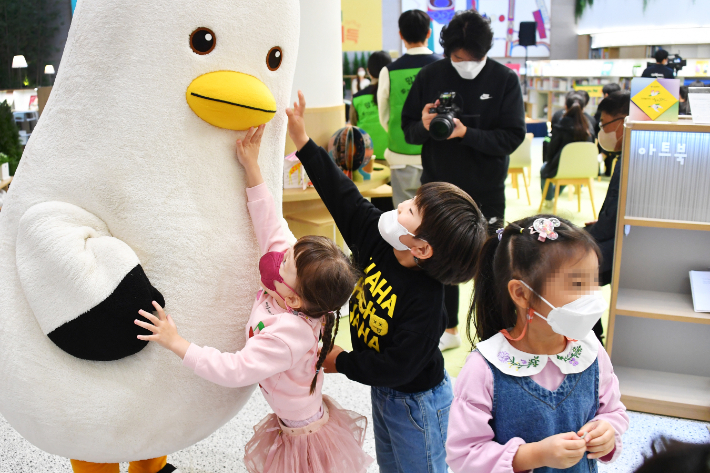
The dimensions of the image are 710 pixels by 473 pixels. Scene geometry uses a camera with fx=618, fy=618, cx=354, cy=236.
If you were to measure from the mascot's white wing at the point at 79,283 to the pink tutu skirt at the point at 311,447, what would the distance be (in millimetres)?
411

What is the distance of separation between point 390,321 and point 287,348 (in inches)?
10.9

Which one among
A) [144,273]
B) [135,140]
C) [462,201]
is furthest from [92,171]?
[462,201]

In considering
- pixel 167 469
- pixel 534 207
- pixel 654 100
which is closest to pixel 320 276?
pixel 167 469

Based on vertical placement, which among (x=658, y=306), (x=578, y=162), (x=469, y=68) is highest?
(x=469, y=68)

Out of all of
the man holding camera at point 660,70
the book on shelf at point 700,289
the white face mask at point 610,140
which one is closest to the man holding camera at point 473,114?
the white face mask at point 610,140

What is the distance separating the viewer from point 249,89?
1264 mm

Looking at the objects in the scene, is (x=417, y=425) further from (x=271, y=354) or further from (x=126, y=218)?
(x=126, y=218)

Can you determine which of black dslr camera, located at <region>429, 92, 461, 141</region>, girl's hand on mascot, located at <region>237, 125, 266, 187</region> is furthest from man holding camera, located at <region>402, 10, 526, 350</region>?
girl's hand on mascot, located at <region>237, 125, 266, 187</region>

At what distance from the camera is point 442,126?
2412 mm

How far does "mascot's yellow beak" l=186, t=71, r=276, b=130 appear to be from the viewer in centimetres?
124

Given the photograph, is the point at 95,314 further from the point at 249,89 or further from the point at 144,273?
the point at 249,89

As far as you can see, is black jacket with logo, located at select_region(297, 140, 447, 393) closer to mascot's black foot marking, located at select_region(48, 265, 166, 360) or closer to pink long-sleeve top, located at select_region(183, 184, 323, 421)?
pink long-sleeve top, located at select_region(183, 184, 323, 421)

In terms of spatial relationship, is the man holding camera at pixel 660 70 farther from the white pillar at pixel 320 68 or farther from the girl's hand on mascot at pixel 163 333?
the girl's hand on mascot at pixel 163 333

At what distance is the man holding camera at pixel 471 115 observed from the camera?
2.47 metres
